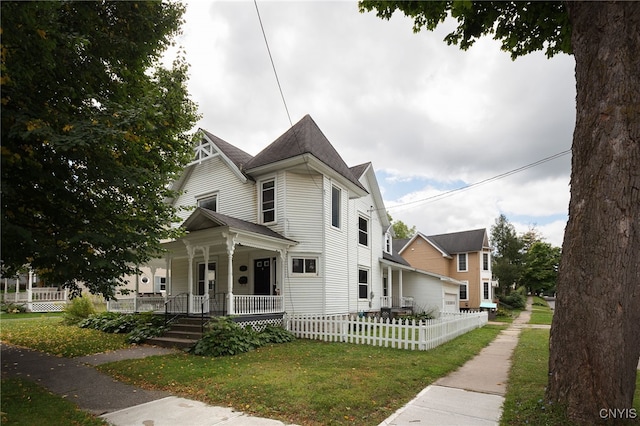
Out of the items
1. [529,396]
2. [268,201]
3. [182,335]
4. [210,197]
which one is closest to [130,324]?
[182,335]

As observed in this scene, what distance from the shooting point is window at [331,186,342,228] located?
1698cm

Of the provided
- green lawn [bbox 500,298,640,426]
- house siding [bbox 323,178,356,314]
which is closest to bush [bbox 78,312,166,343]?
house siding [bbox 323,178,356,314]

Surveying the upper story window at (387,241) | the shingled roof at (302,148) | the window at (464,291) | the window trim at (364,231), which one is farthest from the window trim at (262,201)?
the window at (464,291)

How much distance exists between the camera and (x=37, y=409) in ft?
18.8

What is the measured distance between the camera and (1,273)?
305 inches

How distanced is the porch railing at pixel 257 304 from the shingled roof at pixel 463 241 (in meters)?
24.2

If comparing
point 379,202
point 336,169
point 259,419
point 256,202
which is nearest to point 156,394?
point 259,419

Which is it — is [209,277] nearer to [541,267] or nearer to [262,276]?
[262,276]

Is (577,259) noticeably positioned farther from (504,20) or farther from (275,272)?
(275,272)

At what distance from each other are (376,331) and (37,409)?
32.0ft

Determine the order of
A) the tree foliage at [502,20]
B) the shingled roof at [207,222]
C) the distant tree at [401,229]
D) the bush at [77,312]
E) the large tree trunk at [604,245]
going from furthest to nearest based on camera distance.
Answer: the distant tree at [401,229] < the bush at [77,312] < the shingled roof at [207,222] < the tree foliage at [502,20] < the large tree trunk at [604,245]

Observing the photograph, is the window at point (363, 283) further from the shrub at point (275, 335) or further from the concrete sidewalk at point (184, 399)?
the concrete sidewalk at point (184, 399)

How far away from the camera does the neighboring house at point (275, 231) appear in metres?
13.8

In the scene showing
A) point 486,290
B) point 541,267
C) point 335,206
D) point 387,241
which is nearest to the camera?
point 335,206
